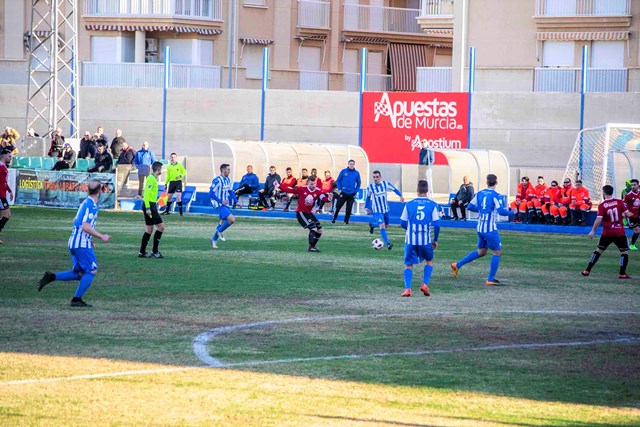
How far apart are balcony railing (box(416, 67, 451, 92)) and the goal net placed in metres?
12.7

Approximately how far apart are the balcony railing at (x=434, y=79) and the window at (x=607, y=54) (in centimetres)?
617

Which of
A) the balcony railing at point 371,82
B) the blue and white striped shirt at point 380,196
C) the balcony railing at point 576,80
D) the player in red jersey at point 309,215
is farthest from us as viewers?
the balcony railing at point 371,82

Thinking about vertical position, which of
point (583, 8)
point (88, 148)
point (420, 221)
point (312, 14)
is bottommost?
point (420, 221)

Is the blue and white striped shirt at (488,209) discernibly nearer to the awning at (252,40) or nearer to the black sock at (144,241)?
the black sock at (144,241)

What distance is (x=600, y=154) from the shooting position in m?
34.8

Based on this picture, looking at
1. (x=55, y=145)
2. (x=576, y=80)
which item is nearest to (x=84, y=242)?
(x=55, y=145)

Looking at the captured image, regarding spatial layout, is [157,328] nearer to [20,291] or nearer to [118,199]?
[20,291]

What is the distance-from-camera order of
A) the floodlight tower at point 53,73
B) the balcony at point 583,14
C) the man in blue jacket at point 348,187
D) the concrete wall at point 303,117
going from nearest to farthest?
the man in blue jacket at point 348,187
the floodlight tower at point 53,73
the concrete wall at point 303,117
the balcony at point 583,14

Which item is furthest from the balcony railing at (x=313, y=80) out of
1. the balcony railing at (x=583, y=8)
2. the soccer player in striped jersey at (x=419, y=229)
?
the soccer player in striped jersey at (x=419, y=229)

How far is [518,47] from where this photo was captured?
48.1 meters

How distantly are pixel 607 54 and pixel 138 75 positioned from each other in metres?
20.9

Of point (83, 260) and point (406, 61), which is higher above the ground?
point (406, 61)

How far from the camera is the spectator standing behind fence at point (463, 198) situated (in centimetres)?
3412

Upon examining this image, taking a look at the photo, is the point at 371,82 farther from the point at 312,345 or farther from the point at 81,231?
the point at 312,345
